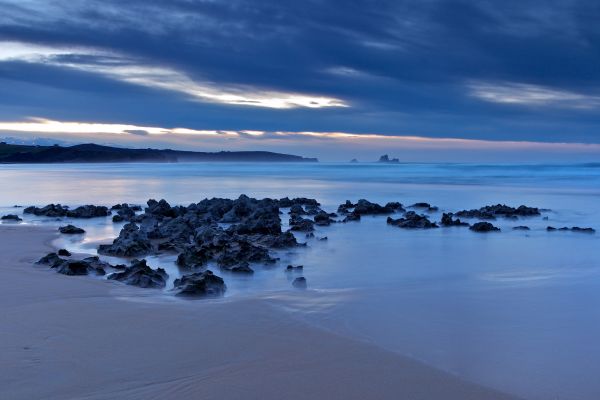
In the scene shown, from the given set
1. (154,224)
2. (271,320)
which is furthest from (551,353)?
(154,224)

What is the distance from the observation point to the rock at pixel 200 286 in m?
6.20

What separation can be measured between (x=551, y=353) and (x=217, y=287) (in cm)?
353

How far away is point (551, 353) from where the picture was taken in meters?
4.52

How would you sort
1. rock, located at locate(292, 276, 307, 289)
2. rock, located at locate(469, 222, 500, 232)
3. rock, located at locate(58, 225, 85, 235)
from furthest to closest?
1. rock, located at locate(469, 222, 500, 232)
2. rock, located at locate(58, 225, 85, 235)
3. rock, located at locate(292, 276, 307, 289)

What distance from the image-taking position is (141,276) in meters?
6.73

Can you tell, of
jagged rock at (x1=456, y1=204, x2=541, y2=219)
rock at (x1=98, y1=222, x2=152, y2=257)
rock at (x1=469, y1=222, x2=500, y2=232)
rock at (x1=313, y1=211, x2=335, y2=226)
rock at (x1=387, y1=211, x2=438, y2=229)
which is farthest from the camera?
jagged rock at (x1=456, y1=204, x2=541, y2=219)

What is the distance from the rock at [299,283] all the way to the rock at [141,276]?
1.57 meters

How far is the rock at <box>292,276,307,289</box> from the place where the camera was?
22.6ft

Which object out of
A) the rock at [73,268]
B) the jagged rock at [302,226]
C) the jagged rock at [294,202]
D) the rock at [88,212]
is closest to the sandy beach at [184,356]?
the rock at [73,268]

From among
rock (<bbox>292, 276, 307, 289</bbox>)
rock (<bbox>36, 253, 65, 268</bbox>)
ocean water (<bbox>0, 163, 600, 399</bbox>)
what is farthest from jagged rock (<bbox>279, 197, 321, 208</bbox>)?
rock (<bbox>292, 276, 307, 289</bbox>)

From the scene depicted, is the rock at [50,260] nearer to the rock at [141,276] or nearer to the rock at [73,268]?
the rock at [73,268]

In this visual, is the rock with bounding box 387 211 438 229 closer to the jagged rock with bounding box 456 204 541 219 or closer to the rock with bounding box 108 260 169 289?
the jagged rock with bounding box 456 204 541 219

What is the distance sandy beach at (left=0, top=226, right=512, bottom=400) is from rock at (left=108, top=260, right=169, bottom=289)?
730mm

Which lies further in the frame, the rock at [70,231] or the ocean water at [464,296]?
the rock at [70,231]
